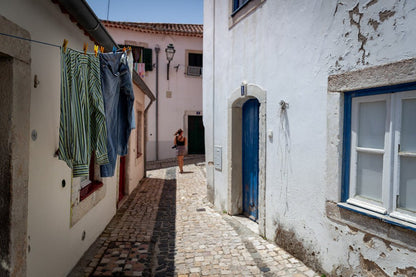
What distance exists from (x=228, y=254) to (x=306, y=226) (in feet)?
4.05

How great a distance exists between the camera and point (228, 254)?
4.33 metres

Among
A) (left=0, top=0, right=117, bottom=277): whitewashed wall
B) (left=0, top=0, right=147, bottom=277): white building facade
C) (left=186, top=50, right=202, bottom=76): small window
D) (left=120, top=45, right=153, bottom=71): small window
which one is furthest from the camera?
(left=186, top=50, right=202, bottom=76): small window

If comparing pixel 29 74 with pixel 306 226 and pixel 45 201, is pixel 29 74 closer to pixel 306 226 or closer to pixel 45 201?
pixel 45 201

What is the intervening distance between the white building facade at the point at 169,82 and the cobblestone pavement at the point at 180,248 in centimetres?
868

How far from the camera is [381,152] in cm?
295

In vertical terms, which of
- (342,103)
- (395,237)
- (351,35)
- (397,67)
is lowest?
(395,237)

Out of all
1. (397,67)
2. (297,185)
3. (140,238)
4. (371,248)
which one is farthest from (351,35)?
(140,238)

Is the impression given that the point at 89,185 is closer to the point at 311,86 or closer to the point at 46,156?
the point at 46,156

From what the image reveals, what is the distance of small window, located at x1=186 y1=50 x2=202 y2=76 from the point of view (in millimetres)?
15977

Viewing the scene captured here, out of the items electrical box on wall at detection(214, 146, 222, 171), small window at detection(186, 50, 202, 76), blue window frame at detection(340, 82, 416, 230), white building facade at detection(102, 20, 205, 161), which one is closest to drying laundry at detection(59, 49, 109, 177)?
blue window frame at detection(340, 82, 416, 230)

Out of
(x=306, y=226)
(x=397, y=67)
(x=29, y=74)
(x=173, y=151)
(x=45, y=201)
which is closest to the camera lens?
(x=29, y=74)

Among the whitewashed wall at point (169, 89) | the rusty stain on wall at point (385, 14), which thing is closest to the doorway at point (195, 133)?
the whitewashed wall at point (169, 89)

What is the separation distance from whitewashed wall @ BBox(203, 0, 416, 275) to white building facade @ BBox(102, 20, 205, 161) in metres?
10.3

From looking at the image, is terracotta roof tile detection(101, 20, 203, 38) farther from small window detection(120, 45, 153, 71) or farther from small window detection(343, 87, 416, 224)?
small window detection(343, 87, 416, 224)
